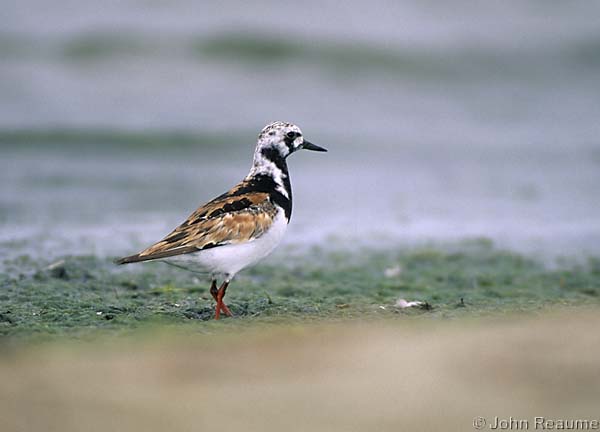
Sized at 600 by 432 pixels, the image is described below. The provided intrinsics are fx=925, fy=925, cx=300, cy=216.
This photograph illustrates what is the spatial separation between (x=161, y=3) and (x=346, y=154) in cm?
562

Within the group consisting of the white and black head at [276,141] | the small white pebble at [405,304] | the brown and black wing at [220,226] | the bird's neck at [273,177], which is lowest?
the small white pebble at [405,304]

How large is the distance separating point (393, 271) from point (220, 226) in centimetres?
255

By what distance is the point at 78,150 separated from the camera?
42.8ft

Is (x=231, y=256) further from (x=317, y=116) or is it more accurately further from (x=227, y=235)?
(x=317, y=116)

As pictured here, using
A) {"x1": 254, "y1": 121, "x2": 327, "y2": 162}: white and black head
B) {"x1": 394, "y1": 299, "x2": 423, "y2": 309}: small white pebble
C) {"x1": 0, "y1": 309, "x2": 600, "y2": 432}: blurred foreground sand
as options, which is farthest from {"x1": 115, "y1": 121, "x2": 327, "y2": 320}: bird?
{"x1": 0, "y1": 309, "x2": 600, "y2": 432}: blurred foreground sand

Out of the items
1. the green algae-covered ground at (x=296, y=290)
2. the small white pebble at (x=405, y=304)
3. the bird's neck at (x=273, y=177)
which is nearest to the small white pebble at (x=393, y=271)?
the green algae-covered ground at (x=296, y=290)

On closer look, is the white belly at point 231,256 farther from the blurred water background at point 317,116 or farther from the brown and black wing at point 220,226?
the blurred water background at point 317,116

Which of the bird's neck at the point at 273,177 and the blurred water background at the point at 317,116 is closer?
the bird's neck at the point at 273,177

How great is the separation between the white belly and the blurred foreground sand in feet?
4.59

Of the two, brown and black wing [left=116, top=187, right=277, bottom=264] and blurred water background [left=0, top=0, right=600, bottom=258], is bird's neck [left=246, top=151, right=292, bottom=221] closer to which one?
brown and black wing [left=116, top=187, right=277, bottom=264]

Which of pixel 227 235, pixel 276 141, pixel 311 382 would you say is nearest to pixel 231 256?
pixel 227 235

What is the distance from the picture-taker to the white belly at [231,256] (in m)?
5.51

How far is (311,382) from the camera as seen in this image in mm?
3404

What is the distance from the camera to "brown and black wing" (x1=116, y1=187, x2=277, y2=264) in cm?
543
